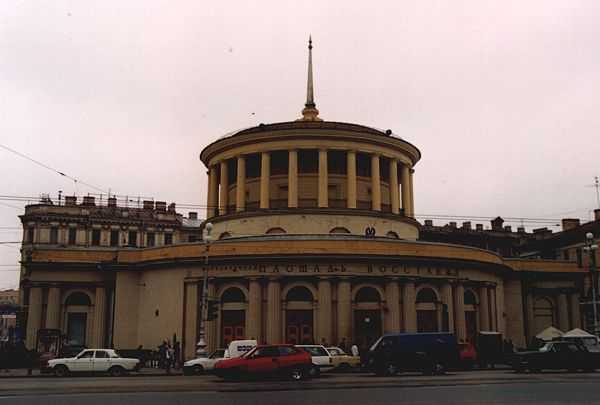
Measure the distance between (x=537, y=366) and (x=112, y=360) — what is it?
1847 cm

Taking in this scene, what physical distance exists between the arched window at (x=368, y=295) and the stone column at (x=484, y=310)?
310 inches

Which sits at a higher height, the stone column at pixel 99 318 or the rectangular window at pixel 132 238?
the rectangular window at pixel 132 238

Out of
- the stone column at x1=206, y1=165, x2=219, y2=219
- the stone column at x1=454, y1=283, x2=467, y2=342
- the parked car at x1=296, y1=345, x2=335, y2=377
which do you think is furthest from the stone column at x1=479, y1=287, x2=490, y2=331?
the stone column at x1=206, y1=165, x2=219, y2=219

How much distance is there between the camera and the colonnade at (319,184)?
44.2m

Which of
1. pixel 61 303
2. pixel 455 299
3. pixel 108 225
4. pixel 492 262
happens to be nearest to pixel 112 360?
pixel 61 303

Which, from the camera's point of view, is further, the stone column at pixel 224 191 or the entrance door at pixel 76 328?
the stone column at pixel 224 191

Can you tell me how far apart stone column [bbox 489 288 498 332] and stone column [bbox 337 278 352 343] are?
10771 millimetres

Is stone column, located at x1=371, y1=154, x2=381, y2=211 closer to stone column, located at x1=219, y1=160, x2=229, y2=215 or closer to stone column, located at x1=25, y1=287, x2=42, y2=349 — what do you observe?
stone column, located at x1=219, y1=160, x2=229, y2=215

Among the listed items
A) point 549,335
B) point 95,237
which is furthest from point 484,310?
point 95,237

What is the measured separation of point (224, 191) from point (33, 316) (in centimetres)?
1470

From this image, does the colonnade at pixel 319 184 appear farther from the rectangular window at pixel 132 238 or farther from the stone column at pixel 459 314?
the rectangular window at pixel 132 238

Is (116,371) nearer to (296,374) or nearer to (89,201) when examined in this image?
(296,374)

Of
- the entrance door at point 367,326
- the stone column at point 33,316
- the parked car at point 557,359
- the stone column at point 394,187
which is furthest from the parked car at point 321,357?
the stone column at point 33,316

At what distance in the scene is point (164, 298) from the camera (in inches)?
1598
